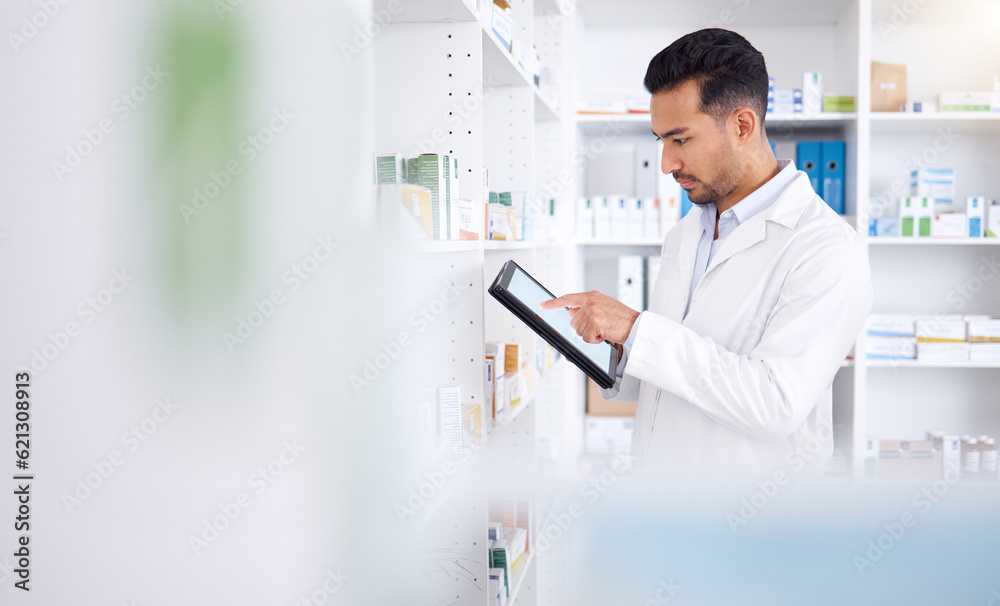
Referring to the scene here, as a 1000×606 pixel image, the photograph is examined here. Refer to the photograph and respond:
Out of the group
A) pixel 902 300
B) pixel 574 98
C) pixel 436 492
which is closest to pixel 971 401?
pixel 902 300

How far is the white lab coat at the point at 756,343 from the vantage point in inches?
46.1

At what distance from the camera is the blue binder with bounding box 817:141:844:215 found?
117 inches

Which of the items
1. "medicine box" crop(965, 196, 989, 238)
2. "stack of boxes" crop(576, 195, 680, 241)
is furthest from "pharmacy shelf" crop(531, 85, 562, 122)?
"medicine box" crop(965, 196, 989, 238)

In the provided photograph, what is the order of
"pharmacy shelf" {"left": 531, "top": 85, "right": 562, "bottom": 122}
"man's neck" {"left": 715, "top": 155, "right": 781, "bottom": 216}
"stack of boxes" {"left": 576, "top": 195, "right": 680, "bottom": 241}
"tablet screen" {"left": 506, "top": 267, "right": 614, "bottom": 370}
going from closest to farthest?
1. "tablet screen" {"left": 506, "top": 267, "right": 614, "bottom": 370}
2. "man's neck" {"left": 715, "top": 155, "right": 781, "bottom": 216}
3. "pharmacy shelf" {"left": 531, "top": 85, "right": 562, "bottom": 122}
4. "stack of boxes" {"left": 576, "top": 195, "right": 680, "bottom": 241}

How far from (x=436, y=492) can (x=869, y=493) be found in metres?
0.46

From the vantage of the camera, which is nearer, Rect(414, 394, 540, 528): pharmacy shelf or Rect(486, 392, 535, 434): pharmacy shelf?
Rect(414, 394, 540, 528): pharmacy shelf

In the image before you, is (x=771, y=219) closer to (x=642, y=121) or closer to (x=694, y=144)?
(x=694, y=144)

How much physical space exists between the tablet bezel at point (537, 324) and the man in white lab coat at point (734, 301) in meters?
0.05

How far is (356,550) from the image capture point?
580 mm

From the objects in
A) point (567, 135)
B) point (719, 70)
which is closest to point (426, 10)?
point (719, 70)

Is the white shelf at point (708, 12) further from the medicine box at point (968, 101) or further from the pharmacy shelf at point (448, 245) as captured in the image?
the pharmacy shelf at point (448, 245)

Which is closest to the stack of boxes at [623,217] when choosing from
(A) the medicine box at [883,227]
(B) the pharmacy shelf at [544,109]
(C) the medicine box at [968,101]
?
(B) the pharmacy shelf at [544,109]

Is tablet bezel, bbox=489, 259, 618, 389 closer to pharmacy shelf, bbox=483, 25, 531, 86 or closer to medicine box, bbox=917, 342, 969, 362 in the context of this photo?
pharmacy shelf, bbox=483, 25, 531, 86

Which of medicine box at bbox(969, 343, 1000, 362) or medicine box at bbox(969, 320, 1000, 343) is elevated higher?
medicine box at bbox(969, 320, 1000, 343)
